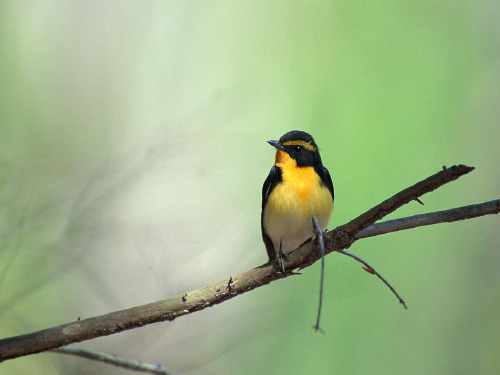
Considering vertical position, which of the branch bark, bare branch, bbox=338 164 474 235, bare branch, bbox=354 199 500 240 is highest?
bare branch, bbox=338 164 474 235

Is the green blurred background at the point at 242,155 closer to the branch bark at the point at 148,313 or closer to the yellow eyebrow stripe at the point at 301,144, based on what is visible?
the yellow eyebrow stripe at the point at 301,144

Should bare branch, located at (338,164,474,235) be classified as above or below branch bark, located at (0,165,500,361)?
above

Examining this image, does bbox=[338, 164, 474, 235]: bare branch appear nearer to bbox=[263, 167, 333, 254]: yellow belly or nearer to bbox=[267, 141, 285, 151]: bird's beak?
bbox=[263, 167, 333, 254]: yellow belly

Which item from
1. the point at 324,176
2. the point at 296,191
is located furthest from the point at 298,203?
the point at 324,176

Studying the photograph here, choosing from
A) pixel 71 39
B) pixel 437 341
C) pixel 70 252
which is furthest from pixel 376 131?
pixel 71 39

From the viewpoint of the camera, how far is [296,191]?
3480mm

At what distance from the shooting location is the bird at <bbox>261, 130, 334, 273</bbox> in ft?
11.4

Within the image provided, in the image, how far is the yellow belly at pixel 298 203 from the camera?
11.4 feet

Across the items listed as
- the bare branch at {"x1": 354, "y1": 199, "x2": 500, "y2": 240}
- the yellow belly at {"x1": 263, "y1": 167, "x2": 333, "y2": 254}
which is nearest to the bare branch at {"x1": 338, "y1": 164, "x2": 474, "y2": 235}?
the bare branch at {"x1": 354, "y1": 199, "x2": 500, "y2": 240}

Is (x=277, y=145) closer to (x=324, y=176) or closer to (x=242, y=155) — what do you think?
(x=324, y=176)

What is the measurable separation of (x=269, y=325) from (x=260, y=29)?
3568 millimetres

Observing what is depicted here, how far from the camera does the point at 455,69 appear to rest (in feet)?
21.3

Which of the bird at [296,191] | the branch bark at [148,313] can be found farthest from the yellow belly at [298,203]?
the branch bark at [148,313]

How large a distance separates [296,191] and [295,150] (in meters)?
0.27
